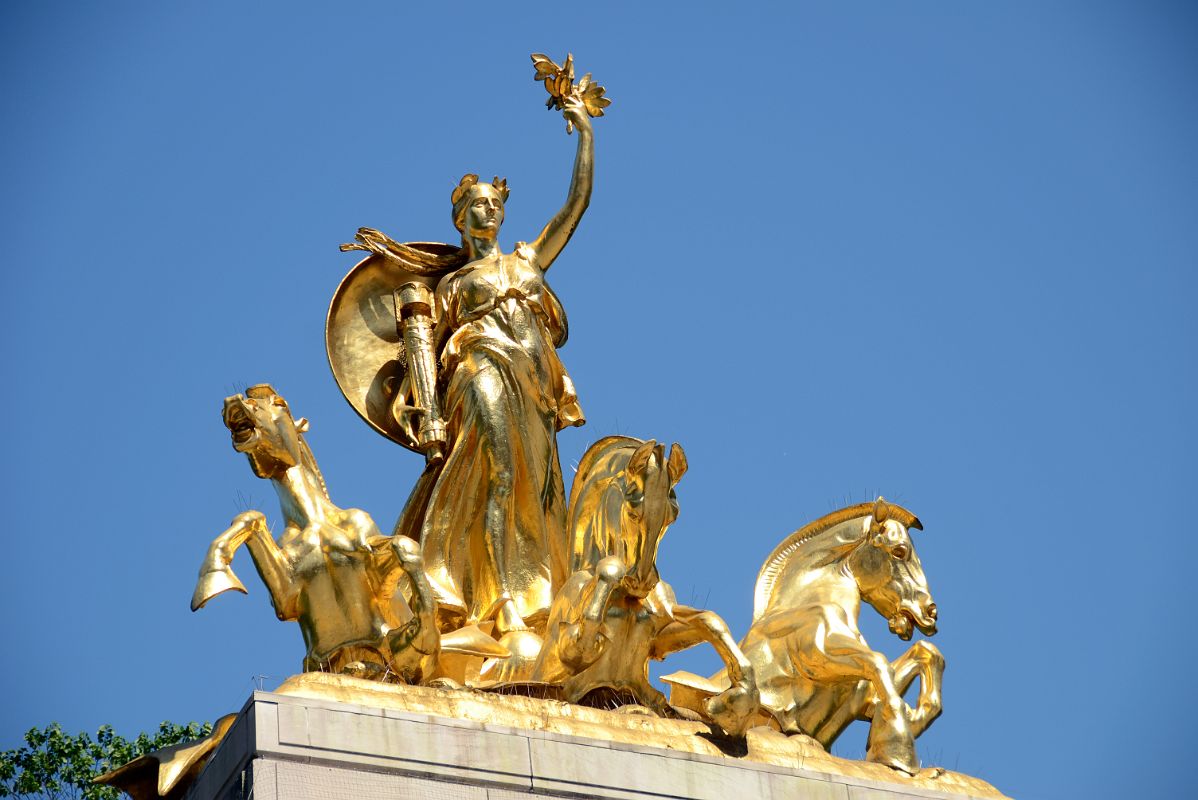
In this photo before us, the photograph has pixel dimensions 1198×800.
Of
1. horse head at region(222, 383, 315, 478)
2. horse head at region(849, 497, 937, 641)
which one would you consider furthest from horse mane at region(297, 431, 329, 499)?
horse head at region(849, 497, 937, 641)

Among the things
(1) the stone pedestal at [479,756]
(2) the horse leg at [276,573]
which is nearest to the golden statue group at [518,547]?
(2) the horse leg at [276,573]

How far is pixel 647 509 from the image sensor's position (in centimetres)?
1281

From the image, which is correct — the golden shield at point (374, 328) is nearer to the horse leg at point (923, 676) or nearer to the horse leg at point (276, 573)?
the horse leg at point (276, 573)

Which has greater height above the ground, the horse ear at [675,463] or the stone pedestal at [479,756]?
the horse ear at [675,463]

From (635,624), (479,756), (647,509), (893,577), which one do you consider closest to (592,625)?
(635,624)

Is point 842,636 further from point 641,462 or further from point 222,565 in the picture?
point 222,565

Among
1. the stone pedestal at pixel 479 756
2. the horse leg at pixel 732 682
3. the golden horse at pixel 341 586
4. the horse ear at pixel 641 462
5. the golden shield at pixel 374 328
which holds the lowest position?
the stone pedestal at pixel 479 756

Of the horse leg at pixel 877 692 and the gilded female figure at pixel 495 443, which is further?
the gilded female figure at pixel 495 443

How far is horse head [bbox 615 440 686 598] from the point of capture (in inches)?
502

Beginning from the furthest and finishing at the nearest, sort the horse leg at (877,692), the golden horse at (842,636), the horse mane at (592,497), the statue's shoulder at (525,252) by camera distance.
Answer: the statue's shoulder at (525,252) → the horse mane at (592,497) → the golden horse at (842,636) → the horse leg at (877,692)

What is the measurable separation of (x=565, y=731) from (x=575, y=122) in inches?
191

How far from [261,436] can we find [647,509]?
7.36ft

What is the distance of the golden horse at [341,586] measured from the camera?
41.0 ft

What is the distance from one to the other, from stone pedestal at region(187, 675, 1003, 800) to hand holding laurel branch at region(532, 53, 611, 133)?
15.4 feet
